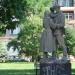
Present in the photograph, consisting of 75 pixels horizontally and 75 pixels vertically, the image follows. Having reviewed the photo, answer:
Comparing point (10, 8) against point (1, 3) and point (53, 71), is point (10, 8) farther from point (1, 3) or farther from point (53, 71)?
point (53, 71)

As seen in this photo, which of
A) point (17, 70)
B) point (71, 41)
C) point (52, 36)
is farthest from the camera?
point (71, 41)

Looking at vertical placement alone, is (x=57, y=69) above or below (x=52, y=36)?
below

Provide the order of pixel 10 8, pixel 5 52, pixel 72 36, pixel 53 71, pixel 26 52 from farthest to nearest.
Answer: pixel 5 52, pixel 72 36, pixel 26 52, pixel 10 8, pixel 53 71

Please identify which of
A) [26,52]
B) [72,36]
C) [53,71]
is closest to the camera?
[53,71]

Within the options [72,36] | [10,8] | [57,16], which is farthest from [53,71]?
[72,36]

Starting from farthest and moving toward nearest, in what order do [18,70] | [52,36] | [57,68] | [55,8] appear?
[18,70], [52,36], [55,8], [57,68]

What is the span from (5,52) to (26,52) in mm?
12892

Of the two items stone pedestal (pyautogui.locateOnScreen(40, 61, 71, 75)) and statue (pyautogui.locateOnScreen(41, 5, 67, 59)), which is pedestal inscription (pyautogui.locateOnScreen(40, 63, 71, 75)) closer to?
stone pedestal (pyautogui.locateOnScreen(40, 61, 71, 75))

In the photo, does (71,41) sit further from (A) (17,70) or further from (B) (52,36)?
(B) (52,36)

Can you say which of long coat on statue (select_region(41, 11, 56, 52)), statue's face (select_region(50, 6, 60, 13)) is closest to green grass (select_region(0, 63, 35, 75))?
long coat on statue (select_region(41, 11, 56, 52))

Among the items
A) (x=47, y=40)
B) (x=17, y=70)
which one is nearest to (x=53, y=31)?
(x=47, y=40)

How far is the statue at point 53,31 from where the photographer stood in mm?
19078

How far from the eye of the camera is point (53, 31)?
1928 cm

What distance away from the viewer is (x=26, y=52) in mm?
65062
